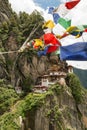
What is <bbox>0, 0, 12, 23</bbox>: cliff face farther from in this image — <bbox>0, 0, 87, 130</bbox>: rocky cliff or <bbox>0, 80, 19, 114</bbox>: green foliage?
<bbox>0, 80, 19, 114</bbox>: green foliage

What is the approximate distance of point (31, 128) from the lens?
2622 centimetres

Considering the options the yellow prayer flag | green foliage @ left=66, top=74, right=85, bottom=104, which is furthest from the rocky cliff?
the yellow prayer flag

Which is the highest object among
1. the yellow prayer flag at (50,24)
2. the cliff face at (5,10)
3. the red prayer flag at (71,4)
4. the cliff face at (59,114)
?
the cliff face at (5,10)

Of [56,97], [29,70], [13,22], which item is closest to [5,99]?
[56,97]

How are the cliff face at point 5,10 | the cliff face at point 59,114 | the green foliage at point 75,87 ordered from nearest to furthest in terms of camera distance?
the cliff face at point 59,114
the green foliage at point 75,87
the cliff face at point 5,10

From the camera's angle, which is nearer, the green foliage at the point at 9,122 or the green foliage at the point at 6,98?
the green foliage at the point at 9,122

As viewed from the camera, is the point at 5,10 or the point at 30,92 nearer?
the point at 30,92

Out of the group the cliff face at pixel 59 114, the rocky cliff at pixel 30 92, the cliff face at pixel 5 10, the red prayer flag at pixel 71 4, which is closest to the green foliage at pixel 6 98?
the rocky cliff at pixel 30 92

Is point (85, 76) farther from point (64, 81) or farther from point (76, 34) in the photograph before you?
point (76, 34)

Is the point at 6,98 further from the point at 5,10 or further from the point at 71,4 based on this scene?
the point at 71,4

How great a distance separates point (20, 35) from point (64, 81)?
11.1 m

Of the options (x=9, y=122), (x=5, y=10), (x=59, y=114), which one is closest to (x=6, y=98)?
(x=59, y=114)

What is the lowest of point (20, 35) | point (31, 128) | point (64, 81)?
point (31, 128)

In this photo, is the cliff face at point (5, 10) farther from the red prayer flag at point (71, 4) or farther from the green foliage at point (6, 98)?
the red prayer flag at point (71, 4)
